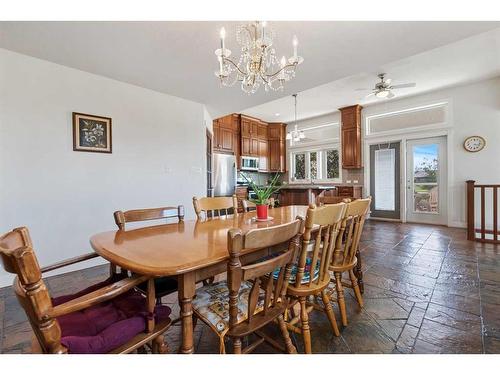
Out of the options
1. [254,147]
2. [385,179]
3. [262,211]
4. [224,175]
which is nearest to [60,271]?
[262,211]

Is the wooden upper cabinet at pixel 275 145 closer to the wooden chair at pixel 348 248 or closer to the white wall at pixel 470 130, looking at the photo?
the white wall at pixel 470 130

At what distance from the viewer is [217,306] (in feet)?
3.72

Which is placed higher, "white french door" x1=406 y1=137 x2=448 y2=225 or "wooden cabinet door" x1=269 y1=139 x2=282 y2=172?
"wooden cabinet door" x1=269 y1=139 x2=282 y2=172

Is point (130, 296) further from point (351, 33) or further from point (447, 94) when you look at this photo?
point (447, 94)

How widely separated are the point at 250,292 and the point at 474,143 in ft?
18.3

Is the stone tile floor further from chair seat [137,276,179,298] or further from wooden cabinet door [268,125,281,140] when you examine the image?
wooden cabinet door [268,125,281,140]

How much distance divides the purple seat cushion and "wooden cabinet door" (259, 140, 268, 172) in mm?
5939

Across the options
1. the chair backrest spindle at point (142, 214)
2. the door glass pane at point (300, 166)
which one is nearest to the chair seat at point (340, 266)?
the chair backrest spindle at point (142, 214)

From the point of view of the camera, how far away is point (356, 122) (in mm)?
5691

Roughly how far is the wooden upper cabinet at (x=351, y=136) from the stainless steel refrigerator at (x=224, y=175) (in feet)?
9.07

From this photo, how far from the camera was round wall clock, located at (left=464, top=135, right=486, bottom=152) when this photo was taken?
4410mm

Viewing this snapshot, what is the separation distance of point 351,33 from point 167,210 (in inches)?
83.8

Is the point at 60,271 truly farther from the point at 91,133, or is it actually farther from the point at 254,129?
the point at 254,129

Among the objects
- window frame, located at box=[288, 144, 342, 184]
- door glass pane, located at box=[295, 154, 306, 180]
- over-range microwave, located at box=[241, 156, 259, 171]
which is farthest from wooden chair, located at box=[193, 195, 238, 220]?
door glass pane, located at box=[295, 154, 306, 180]
